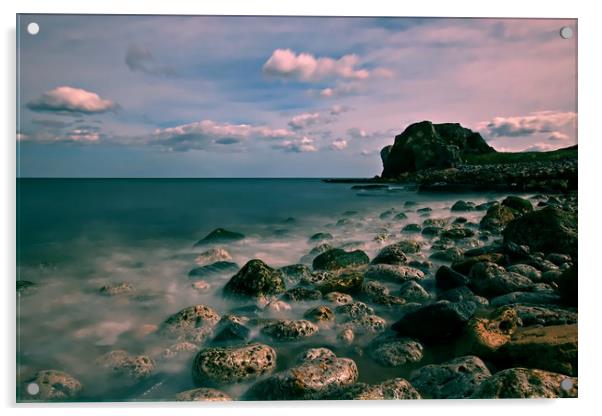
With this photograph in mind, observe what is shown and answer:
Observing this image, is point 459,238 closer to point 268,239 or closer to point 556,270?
point 556,270

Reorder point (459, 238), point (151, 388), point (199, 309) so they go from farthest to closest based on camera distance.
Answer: point (459, 238) < point (199, 309) < point (151, 388)

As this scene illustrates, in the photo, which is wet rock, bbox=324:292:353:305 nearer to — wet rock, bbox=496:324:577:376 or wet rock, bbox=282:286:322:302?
wet rock, bbox=282:286:322:302

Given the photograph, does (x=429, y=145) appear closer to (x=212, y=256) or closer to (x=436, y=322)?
(x=436, y=322)

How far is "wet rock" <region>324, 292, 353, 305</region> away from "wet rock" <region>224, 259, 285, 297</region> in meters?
0.38

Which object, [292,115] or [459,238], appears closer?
[292,115]

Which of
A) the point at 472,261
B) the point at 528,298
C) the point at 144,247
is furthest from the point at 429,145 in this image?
the point at 144,247

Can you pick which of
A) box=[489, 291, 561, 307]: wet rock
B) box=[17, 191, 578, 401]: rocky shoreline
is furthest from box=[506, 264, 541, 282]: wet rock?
box=[489, 291, 561, 307]: wet rock

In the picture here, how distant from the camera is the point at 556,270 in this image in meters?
3.36

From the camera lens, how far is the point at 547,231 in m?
3.44

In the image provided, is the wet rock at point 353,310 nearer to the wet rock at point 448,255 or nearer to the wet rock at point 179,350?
the wet rock at point 448,255
